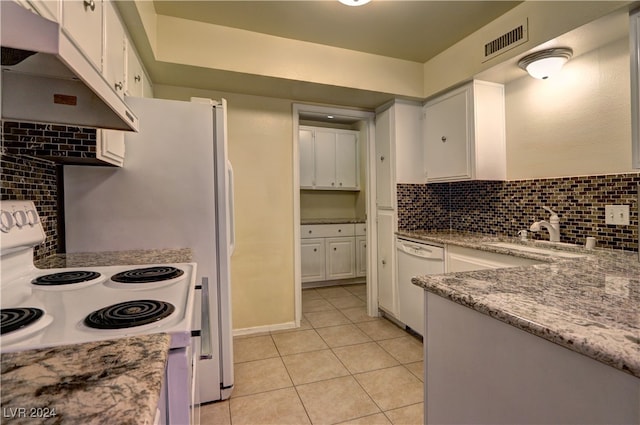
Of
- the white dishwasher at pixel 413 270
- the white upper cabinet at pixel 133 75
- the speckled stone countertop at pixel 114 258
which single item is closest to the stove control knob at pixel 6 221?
the speckled stone countertop at pixel 114 258

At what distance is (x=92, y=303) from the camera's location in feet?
2.89

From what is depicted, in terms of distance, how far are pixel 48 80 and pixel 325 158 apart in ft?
12.1

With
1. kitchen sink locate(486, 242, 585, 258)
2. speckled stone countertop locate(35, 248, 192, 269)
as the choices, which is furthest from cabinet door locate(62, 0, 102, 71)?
kitchen sink locate(486, 242, 585, 258)

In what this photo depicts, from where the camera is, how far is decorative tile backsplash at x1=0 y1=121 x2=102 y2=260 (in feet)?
3.87

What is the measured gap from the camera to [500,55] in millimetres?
2104

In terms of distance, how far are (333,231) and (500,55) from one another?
8.85ft

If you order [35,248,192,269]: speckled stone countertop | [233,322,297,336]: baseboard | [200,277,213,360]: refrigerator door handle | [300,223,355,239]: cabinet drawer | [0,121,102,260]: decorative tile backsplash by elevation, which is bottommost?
[233,322,297,336]: baseboard

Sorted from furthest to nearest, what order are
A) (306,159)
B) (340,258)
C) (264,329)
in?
(306,159)
(340,258)
(264,329)

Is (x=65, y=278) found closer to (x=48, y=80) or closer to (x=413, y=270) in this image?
(x=48, y=80)

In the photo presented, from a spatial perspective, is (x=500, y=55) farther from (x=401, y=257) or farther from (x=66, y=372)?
(x=66, y=372)

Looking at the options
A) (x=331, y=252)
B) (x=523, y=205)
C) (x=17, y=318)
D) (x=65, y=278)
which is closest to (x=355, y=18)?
(x=523, y=205)

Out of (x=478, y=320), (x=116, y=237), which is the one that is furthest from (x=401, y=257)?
(x=116, y=237)

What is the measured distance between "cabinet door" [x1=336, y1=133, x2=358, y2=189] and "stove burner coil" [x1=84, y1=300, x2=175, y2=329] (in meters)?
3.85

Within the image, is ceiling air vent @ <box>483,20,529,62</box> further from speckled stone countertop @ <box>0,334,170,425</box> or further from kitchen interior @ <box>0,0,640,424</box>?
speckled stone countertop @ <box>0,334,170,425</box>
